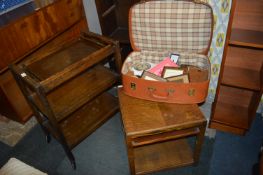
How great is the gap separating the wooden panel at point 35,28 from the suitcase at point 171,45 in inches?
32.6

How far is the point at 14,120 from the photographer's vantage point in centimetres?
233

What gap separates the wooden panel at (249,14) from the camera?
159 centimetres

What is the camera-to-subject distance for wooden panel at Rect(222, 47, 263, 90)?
5.70 feet

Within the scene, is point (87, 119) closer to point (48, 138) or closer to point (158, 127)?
point (48, 138)

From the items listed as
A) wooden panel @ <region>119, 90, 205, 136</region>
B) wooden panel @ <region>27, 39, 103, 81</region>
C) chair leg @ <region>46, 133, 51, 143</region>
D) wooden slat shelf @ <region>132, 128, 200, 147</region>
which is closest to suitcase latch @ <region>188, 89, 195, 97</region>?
wooden panel @ <region>119, 90, 205, 136</region>

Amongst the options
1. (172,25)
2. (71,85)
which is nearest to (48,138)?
(71,85)

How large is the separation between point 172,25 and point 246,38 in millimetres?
491

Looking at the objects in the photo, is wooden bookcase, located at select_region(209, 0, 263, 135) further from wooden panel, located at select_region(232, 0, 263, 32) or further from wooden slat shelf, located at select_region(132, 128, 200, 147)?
wooden slat shelf, located at select_region(132, 128, 200, 147)

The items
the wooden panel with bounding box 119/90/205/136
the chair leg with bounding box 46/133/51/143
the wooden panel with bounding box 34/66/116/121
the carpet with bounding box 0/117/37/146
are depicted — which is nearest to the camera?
the wooden panel with bounding box 119/90/205/136

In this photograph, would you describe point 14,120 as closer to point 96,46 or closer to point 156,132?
point 96,46

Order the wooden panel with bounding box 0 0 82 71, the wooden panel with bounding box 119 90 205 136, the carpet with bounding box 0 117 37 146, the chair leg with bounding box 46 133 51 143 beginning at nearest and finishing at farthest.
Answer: the wooden panel with bounding box 119 90 205 136 → the wooden panel with bounding box 0 0 82 71 → the chair leg with bounding box 46 133 51 143 → the carpet with bounding box 0 117 37 146

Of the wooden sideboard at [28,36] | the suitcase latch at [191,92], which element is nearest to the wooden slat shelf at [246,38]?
the suitcase latch at [191,92]

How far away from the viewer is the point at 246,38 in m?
1.57

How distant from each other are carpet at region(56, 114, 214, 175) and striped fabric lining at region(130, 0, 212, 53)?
0.85m
